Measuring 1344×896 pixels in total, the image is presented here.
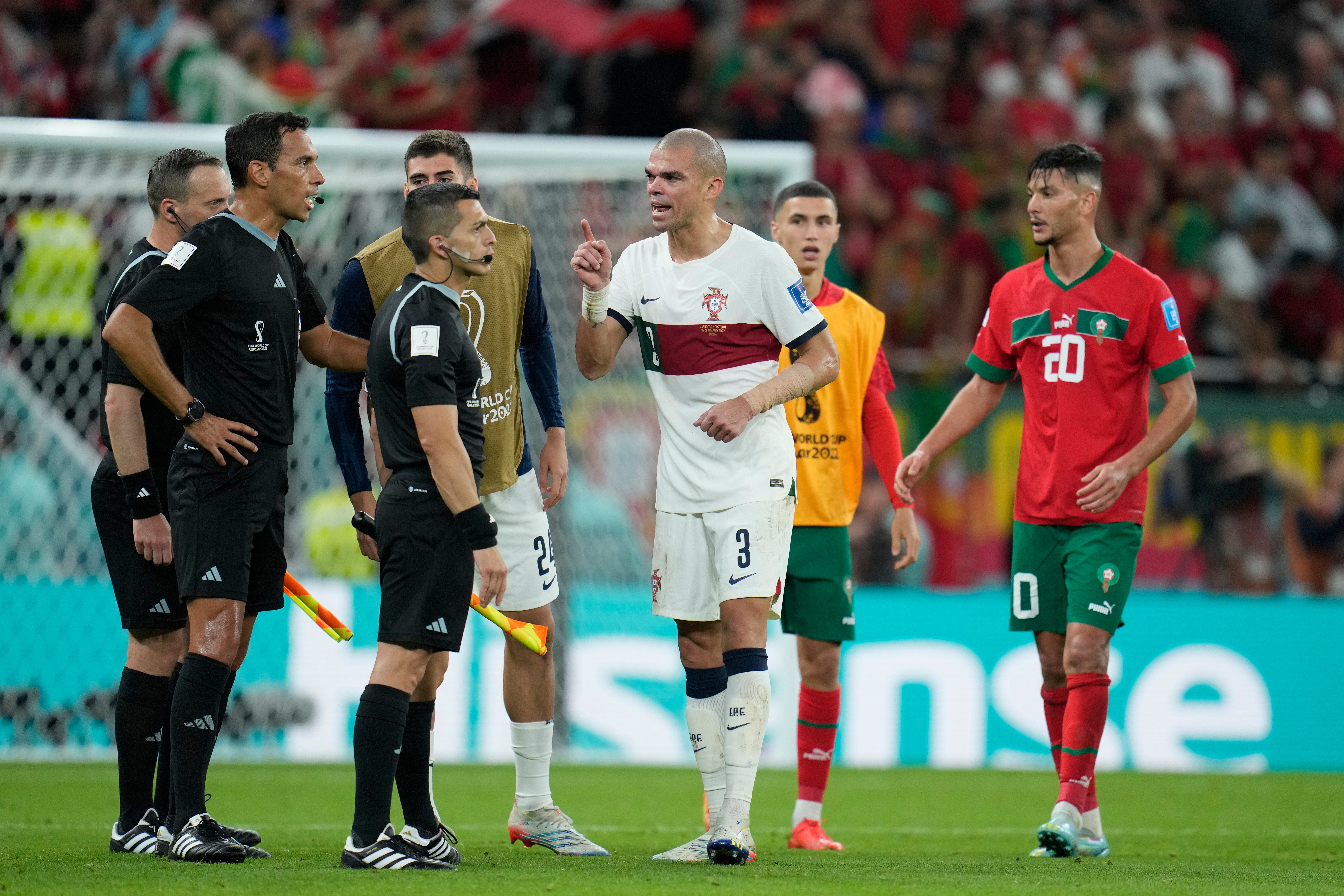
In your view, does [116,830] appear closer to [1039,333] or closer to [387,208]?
[1039,333]

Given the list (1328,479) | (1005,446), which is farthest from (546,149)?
(1328,479)

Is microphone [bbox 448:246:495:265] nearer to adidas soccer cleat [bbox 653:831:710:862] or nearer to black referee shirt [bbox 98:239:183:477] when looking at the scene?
black referee shirt [bbox 98:239:183:477]

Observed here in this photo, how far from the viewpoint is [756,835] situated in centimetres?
705

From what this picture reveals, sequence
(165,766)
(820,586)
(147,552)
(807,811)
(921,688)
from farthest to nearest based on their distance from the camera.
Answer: (921,688) < (820,586) < (807,811) < (165,766) < (147,552)

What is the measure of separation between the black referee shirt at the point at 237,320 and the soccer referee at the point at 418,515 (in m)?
0.50

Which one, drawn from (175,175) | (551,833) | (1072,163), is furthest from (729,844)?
(175,175)

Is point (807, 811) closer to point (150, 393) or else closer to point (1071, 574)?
point (1071, 574)

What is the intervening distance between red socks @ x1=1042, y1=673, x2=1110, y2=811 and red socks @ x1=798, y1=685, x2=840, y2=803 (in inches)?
38.9

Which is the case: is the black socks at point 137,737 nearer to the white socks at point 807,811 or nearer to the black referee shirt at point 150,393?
the black referee shirt at point 150,393

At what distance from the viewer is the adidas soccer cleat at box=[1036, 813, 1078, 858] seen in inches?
237

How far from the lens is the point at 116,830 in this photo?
5.76 meters

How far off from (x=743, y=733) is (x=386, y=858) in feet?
4.15

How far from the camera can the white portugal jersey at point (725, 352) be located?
566 centimetres

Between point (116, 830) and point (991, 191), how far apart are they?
35.4ft
